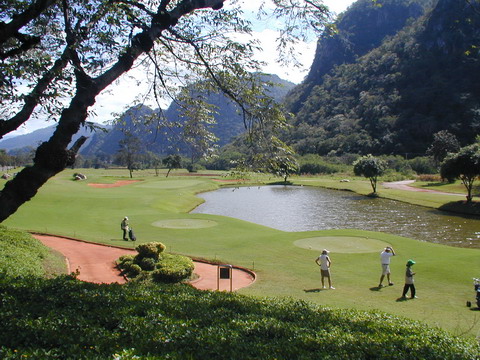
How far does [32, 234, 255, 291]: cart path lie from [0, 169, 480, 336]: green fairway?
949 mm

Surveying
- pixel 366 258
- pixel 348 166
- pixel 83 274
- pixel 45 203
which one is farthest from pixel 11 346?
pixel 348 166

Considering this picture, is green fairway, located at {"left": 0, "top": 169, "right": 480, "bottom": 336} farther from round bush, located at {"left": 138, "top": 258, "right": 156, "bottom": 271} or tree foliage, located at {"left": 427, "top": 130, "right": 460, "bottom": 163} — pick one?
tree foliage, located at {"left": 427, "top": 130, "right": 460, "bottom": 163}

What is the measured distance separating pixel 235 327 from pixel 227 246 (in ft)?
54.6

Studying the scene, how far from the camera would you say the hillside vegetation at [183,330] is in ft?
17.2

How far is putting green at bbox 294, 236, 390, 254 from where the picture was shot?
21.7 m

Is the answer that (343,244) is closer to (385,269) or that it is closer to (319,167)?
→ (385,269)

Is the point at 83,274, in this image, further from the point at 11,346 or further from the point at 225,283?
the point at 11,346

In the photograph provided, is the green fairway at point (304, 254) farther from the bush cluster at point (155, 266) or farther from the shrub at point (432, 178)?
the shrub at point (432, 178)

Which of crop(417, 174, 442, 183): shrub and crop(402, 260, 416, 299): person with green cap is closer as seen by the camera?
crop(402, 260, 416, 299): person with green cap

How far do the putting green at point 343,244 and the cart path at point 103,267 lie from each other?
653 cm

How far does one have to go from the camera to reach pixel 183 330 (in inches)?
235

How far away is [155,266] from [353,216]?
92.1ft

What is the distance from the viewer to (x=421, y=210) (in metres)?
A: 43.2

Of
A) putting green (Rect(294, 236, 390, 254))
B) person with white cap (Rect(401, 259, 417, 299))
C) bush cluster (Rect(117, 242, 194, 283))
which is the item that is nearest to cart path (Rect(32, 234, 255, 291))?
bush cluster (Rect(117, 242, 194, 283))
